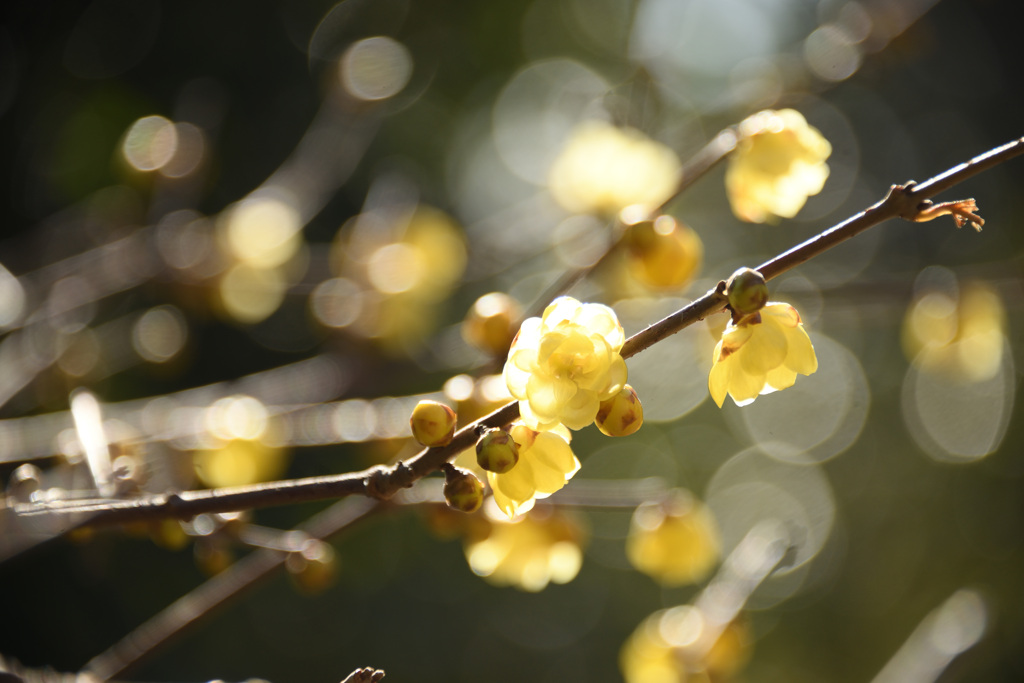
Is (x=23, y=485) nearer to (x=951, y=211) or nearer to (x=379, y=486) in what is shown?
(x=379, y=486)

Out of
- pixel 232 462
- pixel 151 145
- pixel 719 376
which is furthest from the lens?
pixel 151 145

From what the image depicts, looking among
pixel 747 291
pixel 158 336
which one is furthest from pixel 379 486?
pixel 158 336

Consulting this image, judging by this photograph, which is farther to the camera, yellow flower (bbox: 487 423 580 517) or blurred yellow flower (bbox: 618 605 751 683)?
blurred yellow flower (bbox: 618 605 751 683)

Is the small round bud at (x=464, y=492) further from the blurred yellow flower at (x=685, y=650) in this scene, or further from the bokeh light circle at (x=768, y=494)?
the bokeh light circle at (x=768, y=494)

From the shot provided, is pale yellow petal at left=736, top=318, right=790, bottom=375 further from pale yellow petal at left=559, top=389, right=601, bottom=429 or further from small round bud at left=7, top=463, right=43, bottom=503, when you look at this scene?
small round bud at left=7, top=463, right=43, bottom=503

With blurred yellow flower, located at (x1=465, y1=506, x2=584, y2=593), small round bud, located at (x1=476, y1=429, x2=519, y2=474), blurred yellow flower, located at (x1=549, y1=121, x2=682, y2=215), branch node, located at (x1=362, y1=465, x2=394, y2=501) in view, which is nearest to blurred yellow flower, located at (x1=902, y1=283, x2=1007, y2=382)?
blurred yellow flower, located at (x1=549, y1=121, x2=682, y2=215)

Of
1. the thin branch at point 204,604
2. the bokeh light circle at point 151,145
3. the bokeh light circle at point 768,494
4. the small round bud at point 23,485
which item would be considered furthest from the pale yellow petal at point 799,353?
the bokeh light circle at point 768,494
